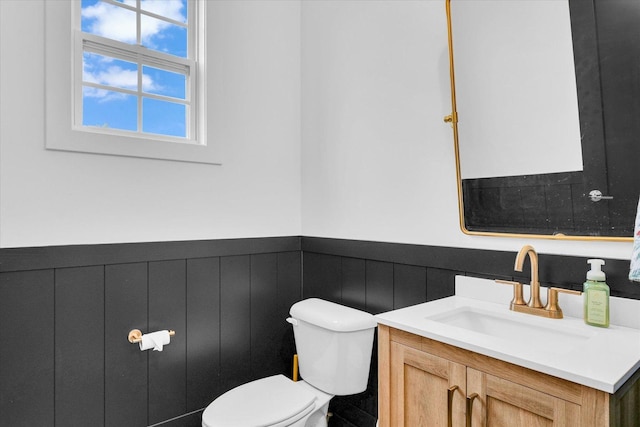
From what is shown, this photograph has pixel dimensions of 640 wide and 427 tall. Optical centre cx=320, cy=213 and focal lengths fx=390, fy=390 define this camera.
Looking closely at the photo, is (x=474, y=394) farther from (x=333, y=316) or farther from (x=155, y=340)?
(x=155, y=340)

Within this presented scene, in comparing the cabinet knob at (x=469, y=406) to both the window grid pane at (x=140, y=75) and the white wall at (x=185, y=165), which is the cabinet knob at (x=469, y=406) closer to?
the white wall at (x=185, y=165)

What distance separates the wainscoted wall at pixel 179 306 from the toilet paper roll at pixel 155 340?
7cm

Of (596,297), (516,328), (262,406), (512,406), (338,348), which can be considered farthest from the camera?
(338,348)

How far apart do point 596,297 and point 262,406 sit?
1.21 meters

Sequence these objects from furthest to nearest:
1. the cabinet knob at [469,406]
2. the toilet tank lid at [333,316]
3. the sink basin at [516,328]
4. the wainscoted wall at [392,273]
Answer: the toilet tank lid at [333,316] → the wainscoted wall at [392,273] → the sink basin at [516,328] → the cabinet knob at [469,406]

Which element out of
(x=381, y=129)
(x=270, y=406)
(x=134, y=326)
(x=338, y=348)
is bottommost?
(x=270, y=406)

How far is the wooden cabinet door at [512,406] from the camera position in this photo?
804 millimetres

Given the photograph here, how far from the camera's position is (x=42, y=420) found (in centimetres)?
146

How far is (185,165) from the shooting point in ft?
5.98

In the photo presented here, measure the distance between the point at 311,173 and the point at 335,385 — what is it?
3.57 ft

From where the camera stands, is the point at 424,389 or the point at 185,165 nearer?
the point at 424,389

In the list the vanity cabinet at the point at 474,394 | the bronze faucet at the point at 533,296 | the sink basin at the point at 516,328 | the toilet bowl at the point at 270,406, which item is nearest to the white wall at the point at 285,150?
the bronze faucet at the point at 533,296

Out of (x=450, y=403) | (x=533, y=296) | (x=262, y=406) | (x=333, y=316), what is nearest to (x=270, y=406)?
(x=262, y=406)

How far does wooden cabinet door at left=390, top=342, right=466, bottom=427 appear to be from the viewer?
986 millimetres
